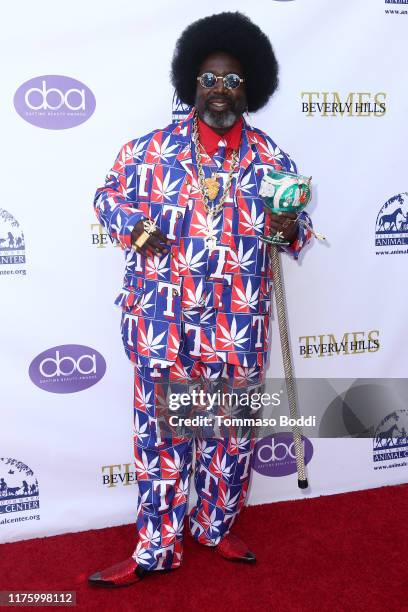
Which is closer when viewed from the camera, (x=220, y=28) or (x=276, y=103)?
(x=220, y=28)

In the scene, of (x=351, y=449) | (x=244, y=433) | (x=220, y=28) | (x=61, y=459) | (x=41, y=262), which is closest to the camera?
(x=220, y=28)

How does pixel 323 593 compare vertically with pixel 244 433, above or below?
below

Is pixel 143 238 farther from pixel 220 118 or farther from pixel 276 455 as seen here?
pixel 276 455

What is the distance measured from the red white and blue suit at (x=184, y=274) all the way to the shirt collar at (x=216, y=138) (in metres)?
0.01

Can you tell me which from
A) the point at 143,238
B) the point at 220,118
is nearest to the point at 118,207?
the point at 143,238

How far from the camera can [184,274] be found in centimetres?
156

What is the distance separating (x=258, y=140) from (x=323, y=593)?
4.42 feet

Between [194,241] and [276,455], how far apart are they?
1.11m

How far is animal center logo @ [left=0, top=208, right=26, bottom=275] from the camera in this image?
6.15 feet

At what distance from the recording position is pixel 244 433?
1.76m

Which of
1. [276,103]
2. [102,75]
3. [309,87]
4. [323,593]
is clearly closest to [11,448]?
[323,593]

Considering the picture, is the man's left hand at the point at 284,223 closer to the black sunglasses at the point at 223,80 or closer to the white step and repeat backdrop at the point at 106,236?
the black sunglasses at the point at 223,80

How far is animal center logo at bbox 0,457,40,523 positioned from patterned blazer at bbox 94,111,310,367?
73cm

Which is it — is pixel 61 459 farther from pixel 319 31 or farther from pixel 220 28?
pixel 319 31
